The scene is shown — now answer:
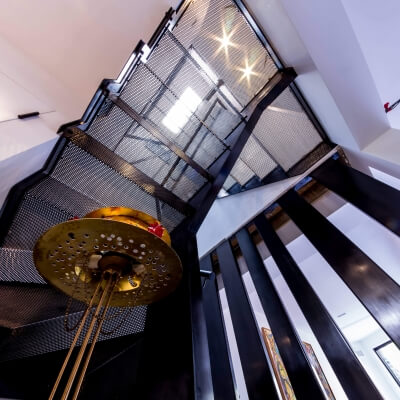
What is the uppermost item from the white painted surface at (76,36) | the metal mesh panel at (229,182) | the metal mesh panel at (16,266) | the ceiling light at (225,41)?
the metal mesh panel at (229,182)

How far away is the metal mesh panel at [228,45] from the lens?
6.25 ft

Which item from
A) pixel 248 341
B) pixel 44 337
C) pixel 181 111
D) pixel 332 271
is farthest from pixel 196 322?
pixel 332 271

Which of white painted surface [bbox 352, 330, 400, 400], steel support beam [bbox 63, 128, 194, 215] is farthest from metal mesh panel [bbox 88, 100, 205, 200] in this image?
white painted surface [bbox 352, 330, 400, 400]

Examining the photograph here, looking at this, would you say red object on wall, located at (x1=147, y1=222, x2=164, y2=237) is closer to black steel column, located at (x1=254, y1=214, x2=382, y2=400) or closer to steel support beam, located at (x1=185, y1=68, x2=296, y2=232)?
steel support beam, located at (x1=185, y1=68, x2=296, y2=232)

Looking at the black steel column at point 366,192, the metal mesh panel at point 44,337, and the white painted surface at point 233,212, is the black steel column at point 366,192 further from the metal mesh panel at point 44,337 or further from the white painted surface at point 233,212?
the metal mesh panel at point 44,337

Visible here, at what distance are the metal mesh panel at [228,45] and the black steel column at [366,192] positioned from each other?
137 cm

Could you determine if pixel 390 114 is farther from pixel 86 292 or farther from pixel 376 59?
pixel 86 292

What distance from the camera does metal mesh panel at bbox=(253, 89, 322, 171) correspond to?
277 centimetres

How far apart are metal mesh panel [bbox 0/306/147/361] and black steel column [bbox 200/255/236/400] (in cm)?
67

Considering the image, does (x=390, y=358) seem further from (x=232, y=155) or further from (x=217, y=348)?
(x=232, y=155)

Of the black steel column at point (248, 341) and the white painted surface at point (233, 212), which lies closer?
the black steel column at point (248, 341)

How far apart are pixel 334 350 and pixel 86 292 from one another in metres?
1.53

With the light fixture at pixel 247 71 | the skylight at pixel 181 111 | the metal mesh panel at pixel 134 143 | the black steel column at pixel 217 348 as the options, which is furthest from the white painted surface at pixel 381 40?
the black steel column at pixel 217 348

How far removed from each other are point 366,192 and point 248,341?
1669 mm
